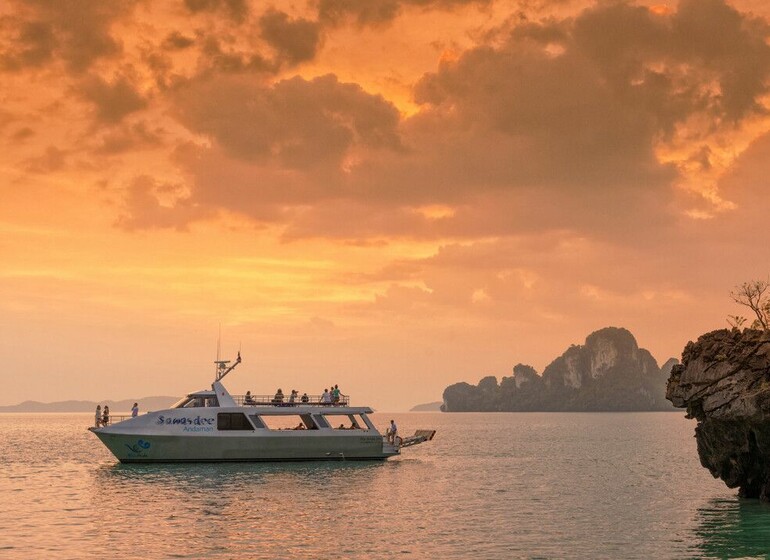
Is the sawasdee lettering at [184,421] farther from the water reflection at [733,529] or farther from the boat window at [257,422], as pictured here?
the water reflection at [733,529]

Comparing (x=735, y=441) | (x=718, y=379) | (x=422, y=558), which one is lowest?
(x=422, y=558)

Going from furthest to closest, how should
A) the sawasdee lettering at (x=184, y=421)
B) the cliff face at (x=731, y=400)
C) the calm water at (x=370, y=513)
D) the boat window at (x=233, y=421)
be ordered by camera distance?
the boat window at (x=233, y=421), the sawasdee lettering at (x=184, y=421), the cliff face at (x=731, y=400), the calm water at (x=370, y=513)

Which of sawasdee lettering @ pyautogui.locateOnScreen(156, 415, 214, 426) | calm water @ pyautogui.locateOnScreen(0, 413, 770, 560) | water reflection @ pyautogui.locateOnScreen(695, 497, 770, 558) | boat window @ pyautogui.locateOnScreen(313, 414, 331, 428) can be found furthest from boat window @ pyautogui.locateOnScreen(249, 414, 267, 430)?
water reflection @ pyautogui.locateOnScreen(695, 497, 770, 558)

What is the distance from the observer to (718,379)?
120 ft

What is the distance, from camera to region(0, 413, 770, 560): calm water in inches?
1127

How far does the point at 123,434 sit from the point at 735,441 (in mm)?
36214

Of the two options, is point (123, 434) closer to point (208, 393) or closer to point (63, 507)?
point (208, 393)

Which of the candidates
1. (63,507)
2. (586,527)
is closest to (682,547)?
(586,527)

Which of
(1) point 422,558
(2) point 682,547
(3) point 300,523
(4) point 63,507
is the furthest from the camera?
(4) point 63,507

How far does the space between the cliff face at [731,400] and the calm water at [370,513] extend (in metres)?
1.62

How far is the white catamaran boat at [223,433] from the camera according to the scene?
53938 mm

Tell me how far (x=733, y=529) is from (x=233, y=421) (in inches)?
1277

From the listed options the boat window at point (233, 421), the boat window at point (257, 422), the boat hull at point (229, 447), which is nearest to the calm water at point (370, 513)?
the boat hull at point (229, 447)

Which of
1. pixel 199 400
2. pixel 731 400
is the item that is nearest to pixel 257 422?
pixel 199 400
